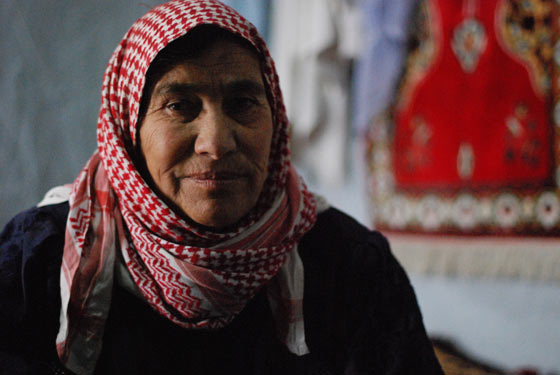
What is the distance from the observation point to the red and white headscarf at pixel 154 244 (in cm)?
87

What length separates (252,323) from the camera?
962 mm

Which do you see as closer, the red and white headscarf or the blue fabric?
the red and white headscarf

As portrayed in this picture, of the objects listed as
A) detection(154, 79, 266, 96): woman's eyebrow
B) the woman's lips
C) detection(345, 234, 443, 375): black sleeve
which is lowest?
detection(345, 234, 443, 375): black sleeve

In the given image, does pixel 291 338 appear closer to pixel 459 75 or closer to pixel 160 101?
pixel 160 101

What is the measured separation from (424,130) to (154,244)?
1.36m

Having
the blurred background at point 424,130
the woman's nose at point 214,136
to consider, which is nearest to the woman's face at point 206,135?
the woman's nose at point 214,136

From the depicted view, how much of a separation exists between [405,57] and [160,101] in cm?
138

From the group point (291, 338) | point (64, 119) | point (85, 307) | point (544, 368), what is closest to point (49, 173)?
point (64, 119)

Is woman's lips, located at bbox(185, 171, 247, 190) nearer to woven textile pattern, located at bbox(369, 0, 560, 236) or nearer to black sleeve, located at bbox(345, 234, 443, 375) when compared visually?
black sleeve, located at bbox(345, 234, 443, 375)

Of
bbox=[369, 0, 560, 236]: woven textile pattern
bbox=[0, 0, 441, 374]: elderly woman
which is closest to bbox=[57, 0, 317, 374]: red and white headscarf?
bbox=[0, 0, 441, 374]: elderly woman

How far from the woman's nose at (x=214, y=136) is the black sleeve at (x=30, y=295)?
0.33 metres

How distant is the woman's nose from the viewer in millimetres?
834

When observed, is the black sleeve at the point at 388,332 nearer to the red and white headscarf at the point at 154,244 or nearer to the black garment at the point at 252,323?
the black garment at the point at 252,323

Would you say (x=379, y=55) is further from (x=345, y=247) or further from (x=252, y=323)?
(x=252, y=323)
